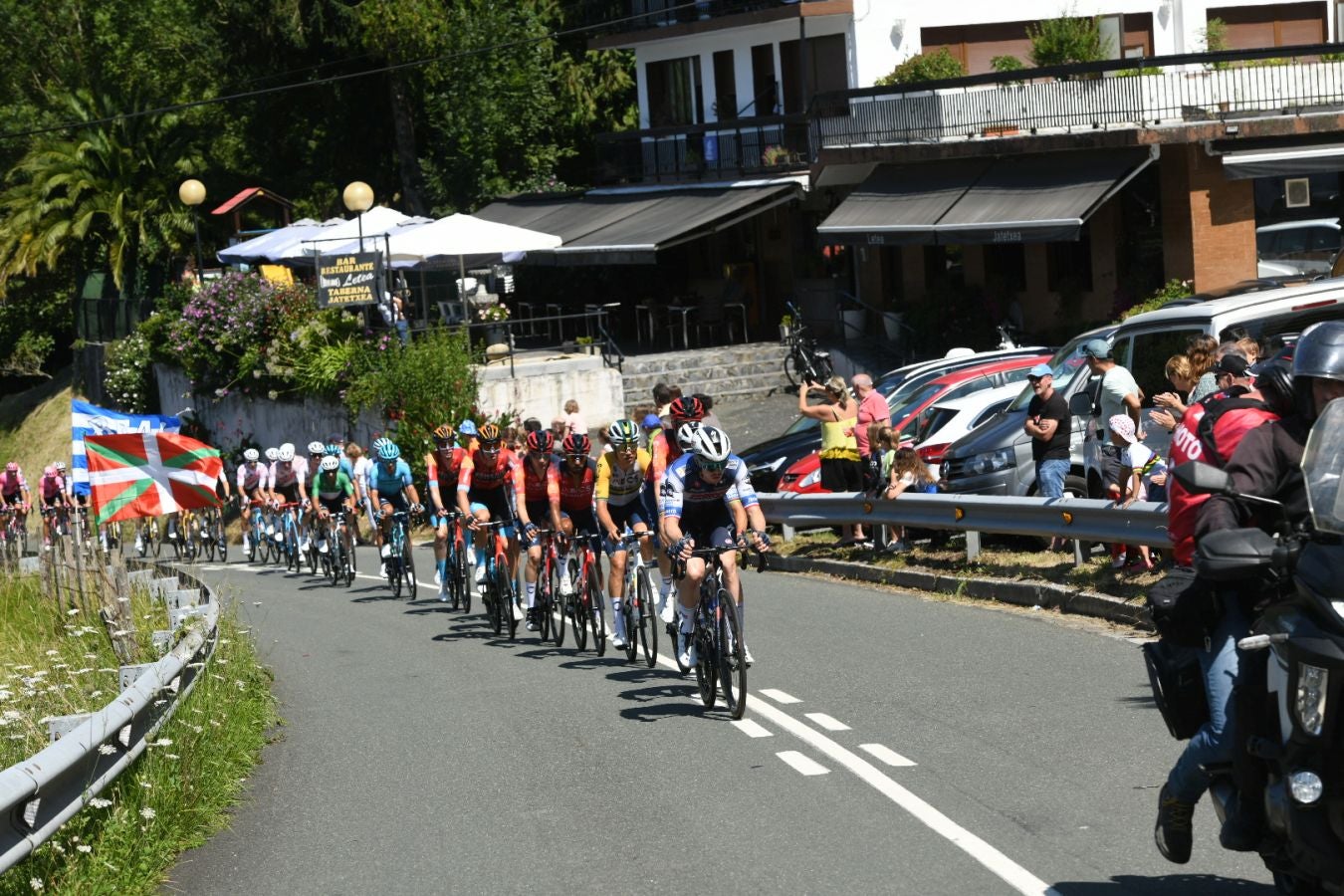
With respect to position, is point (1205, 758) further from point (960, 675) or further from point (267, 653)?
point (267, 653)

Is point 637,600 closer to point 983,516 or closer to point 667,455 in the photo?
point 667,455

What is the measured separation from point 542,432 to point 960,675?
15.6 ft

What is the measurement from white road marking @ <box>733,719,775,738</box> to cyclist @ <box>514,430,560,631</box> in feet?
12.7

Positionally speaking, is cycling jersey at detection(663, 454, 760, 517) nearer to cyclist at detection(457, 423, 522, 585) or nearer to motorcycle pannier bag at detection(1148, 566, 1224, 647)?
cyclist at detection(457, 423, 522, 585)

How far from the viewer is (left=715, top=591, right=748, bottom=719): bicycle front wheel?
35.5ft

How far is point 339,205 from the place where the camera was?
52.3 meters

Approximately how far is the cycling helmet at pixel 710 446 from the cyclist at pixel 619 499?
2.09m

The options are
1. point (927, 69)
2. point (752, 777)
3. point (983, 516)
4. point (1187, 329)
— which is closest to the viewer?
point (752, 777)

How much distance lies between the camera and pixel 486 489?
656 inches

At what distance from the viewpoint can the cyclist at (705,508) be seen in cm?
1112

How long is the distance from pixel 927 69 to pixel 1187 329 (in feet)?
70.8

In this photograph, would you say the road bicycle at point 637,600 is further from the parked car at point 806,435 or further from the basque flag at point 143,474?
the parked car at point 806,435

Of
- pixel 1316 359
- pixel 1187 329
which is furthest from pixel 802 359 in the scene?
pixel 1316 359

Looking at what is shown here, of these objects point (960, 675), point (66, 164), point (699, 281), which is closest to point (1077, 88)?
point (699, 281)
